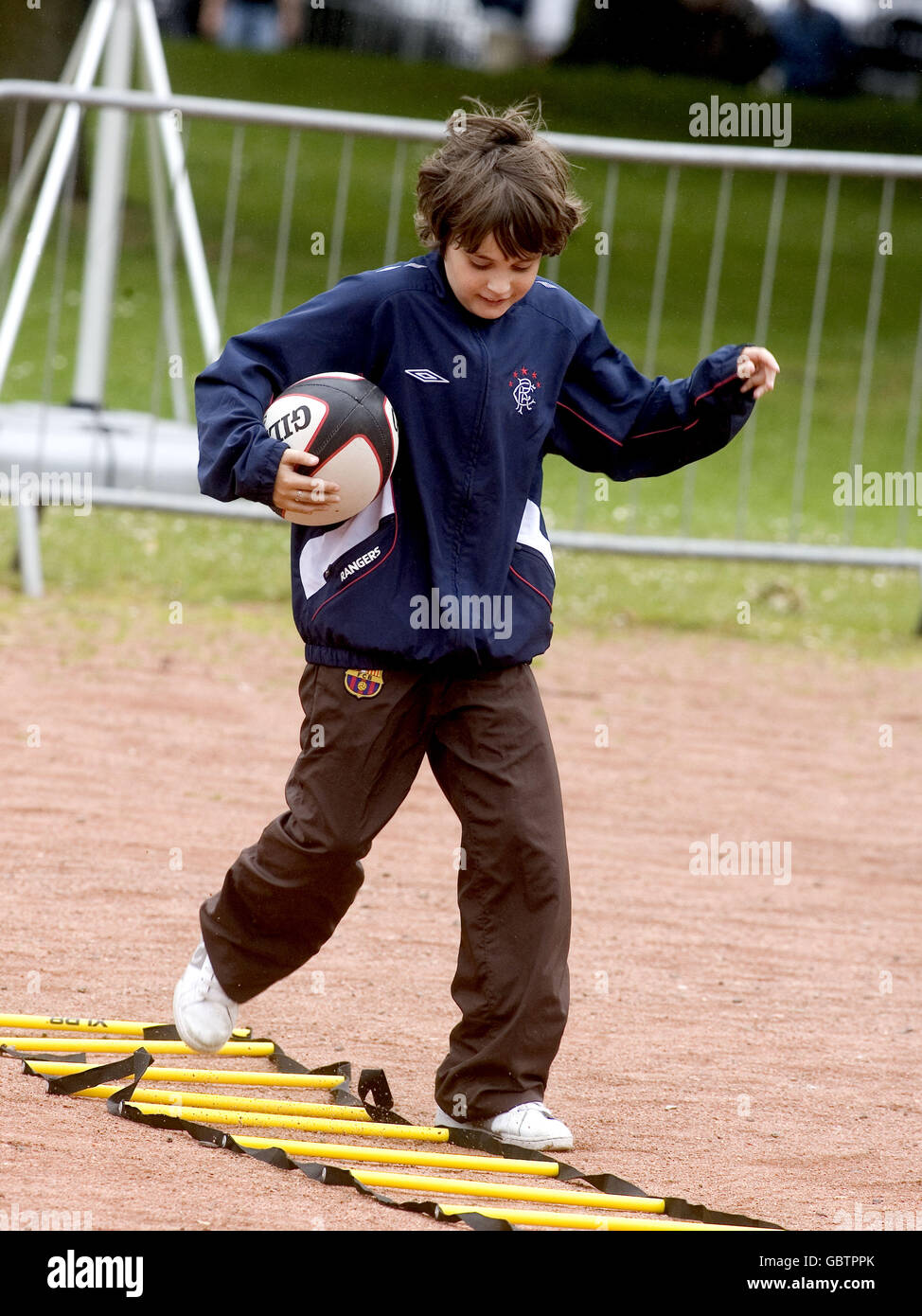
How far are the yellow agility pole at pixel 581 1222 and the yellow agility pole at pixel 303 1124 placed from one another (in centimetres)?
47

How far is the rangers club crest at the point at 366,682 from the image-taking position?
145 inches

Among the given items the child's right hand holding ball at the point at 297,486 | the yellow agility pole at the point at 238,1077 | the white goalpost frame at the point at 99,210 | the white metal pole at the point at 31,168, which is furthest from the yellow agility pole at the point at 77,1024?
the white metal pole at the point at 31,168

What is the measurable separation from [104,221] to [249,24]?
1042 inches

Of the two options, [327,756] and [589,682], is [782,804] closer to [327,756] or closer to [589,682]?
[589,682]

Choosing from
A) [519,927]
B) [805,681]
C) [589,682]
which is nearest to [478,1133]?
[519,927]

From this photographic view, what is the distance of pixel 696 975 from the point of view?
504 cm

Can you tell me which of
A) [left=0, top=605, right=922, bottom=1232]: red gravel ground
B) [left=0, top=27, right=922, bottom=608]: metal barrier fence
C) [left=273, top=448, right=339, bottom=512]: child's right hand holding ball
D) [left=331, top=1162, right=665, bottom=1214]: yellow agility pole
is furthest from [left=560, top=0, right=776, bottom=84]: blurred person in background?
[left=331, top=1162, right=665, bottom=1214]: yellow agility pole

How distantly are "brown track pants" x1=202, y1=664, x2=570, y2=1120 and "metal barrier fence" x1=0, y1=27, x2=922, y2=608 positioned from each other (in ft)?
15.7

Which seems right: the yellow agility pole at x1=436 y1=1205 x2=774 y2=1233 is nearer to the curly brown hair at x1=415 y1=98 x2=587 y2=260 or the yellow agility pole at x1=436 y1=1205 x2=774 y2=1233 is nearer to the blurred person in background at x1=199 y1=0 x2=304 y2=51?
the curly brown hair at x1=415 y1=98 x2=587 y2=260

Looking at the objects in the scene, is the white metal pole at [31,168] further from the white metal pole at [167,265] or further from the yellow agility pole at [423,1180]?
the yellow agility pole at [423,1180]

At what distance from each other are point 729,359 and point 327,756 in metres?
1.16

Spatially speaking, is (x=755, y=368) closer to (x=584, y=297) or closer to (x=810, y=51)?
(x=584, y=297)

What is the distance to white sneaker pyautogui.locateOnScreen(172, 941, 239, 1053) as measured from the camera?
3.82 metres
